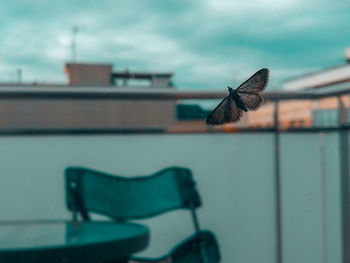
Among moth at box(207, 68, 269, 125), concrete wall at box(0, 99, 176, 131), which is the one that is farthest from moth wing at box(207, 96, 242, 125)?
concrete wall at box(0, 99, 176, 131)

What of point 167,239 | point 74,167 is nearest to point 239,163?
point 167,239

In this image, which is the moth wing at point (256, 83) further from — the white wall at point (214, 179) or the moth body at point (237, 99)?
the white wall at point (214, 179)

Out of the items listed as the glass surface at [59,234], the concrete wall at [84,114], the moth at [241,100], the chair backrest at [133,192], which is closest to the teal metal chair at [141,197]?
the chair backrest at [133,192]

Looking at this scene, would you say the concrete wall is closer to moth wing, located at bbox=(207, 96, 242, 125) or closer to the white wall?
the white wall

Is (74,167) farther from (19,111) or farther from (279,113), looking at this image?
(279,113)

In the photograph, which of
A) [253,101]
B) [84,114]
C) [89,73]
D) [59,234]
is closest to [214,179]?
[84,114]

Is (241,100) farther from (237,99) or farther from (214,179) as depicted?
(214,179)
